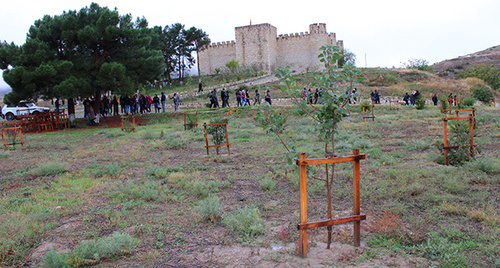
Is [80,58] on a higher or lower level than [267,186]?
higher

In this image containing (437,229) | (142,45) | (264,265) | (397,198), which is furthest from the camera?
(142,45)

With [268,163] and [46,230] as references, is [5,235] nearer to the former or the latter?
[46,230]

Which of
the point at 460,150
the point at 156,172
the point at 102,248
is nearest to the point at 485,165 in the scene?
the point at 460,150

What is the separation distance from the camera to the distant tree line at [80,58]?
819 inches

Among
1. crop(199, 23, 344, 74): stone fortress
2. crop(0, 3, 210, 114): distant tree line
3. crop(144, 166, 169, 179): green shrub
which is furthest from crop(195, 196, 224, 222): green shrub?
crop(199, 23, 344, 74): stone fortress

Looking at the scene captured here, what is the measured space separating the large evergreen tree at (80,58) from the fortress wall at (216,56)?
32.6 meters

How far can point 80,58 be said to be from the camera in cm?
2250

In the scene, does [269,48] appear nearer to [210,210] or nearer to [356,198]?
[210,210]

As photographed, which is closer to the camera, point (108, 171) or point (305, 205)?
point (305, 205)

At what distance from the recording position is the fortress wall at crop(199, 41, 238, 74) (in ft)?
187

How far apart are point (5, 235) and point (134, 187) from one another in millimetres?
2613

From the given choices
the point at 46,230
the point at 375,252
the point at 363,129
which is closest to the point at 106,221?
the point at 46,230

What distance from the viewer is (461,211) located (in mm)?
5184

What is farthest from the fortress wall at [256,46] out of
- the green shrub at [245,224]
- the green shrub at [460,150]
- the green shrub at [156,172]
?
the green shrub at [245,224]
